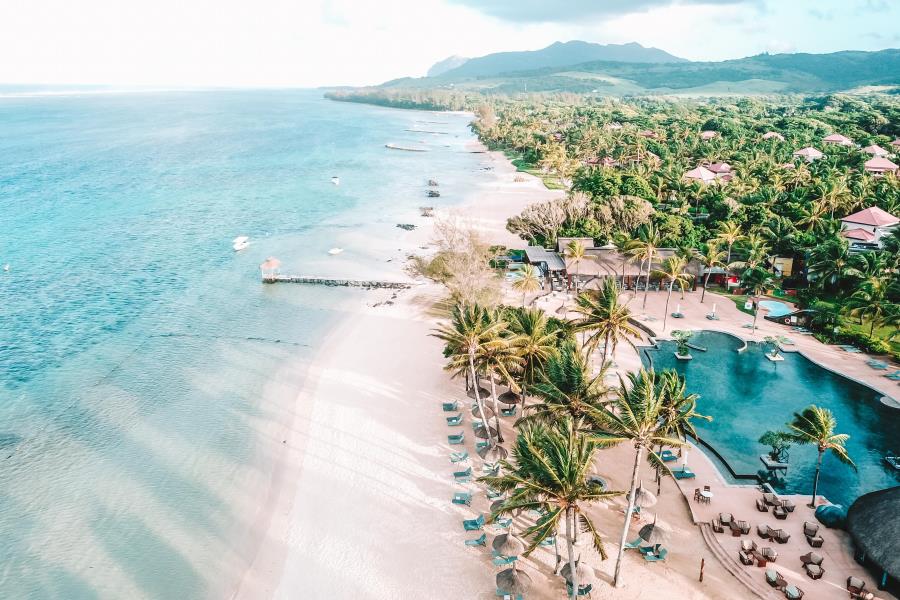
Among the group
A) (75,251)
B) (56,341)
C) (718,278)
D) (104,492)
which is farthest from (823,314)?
(75,251)

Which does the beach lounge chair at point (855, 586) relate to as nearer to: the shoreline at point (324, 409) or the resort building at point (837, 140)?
the shoreline at point (324, 409)

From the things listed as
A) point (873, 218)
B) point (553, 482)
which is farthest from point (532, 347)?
point (873, 218)

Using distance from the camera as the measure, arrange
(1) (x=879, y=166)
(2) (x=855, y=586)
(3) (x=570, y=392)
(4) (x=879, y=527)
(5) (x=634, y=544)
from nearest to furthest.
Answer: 1. (2) (x=855, y=586)
2. (4) (x=879, y=527)
3. (5) (x=634, y=544)
4. (3) (x=570, y=392)
5. (1) (x=879, y=166)

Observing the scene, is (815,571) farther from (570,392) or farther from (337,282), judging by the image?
(337,282)

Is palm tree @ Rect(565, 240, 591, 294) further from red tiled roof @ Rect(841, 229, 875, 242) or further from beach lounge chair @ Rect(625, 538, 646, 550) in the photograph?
beach lounge chair @ Rect(625, 538, 646, 550)

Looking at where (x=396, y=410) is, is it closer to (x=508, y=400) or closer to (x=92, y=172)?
(x=508, y=400)

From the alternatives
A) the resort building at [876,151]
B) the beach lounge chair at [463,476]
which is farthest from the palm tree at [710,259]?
the resort building at [876,151]
